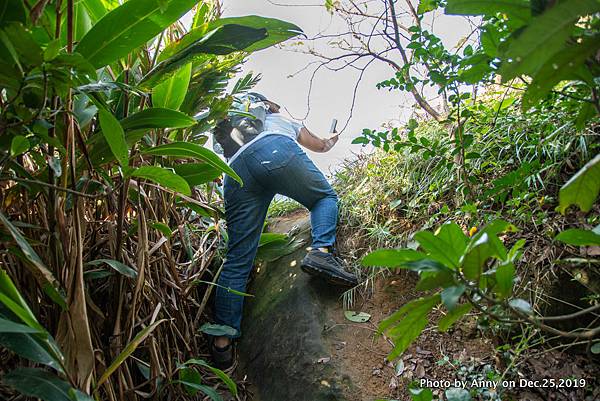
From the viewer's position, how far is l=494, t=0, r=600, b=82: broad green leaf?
353 mm

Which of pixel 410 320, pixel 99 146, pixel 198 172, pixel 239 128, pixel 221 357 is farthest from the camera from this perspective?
pixel 239 128

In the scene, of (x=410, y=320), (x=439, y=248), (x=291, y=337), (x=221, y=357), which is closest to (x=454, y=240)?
(x=439, y=248)

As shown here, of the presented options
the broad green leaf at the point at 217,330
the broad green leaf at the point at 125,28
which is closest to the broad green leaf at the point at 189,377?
the broad green leaf at the point at 217,330

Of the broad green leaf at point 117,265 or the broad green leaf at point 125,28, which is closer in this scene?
the broad green leaf at point 125,28

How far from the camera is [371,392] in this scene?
1.50 metres

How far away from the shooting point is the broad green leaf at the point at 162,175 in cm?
98

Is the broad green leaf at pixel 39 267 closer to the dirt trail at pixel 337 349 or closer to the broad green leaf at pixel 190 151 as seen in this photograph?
the broad green leaf at pixel 190 151

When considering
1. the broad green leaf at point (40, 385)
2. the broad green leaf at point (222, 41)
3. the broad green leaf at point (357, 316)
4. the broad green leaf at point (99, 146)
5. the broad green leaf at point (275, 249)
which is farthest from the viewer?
the broad green leaf at point (275, 249)

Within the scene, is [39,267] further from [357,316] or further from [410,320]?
[357,316]

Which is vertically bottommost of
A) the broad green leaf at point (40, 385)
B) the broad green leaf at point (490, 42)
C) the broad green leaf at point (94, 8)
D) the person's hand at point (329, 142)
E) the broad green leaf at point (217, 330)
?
the broad green leaf at point (217, 330)

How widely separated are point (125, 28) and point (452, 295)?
830 mm

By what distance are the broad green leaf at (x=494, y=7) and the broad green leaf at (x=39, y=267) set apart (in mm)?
720

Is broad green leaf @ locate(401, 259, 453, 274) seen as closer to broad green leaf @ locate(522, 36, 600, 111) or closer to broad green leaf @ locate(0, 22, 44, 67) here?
broad green leaf @ locate(522, 36, 600, 111)

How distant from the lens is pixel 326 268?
5.92ft
